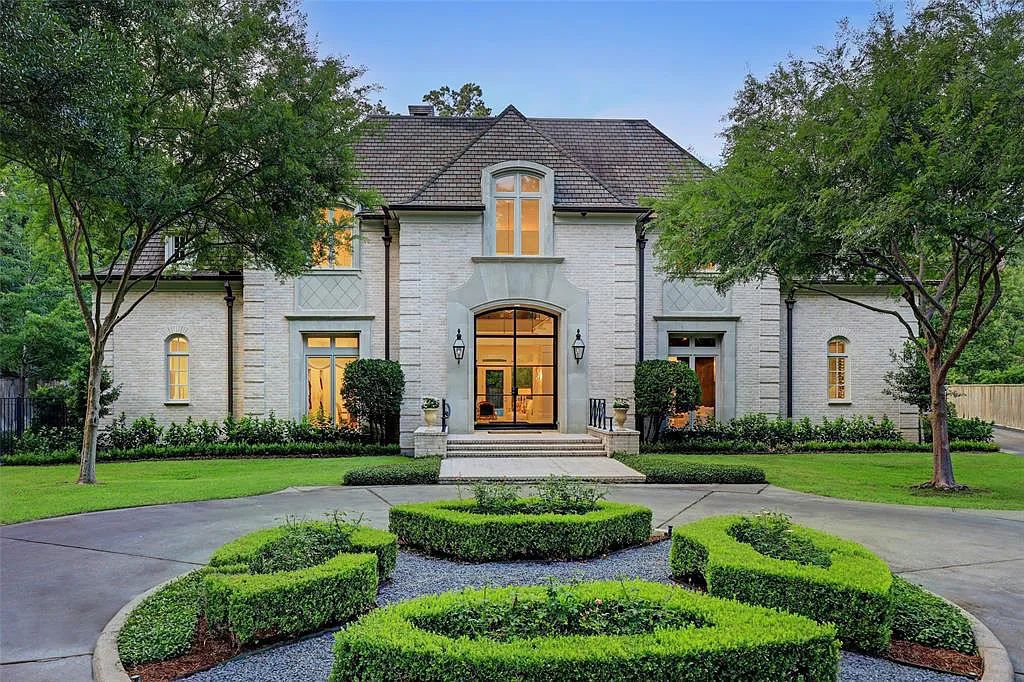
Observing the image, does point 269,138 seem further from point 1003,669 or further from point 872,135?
Answer: point 1003,669

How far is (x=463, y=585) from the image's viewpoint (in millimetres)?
5875

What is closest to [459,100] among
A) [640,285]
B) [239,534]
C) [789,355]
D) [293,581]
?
[640,285]

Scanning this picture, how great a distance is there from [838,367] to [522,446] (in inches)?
429

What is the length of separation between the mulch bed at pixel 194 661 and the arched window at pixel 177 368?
15394mm

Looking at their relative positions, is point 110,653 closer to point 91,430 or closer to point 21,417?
point 91,430

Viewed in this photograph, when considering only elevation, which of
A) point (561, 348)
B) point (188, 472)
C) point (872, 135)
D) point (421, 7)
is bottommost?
point (188, 472)

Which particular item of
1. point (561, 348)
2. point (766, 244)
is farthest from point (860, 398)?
point (766, 244)

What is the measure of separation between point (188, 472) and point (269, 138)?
779 cm

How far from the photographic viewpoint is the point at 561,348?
57.4 ft

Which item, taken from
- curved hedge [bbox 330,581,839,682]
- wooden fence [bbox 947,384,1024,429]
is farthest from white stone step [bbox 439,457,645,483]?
wooden fence [bbox 947,384,1024,429]

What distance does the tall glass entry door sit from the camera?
1842cm

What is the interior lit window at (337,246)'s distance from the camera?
1471cm

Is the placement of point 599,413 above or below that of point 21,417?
above

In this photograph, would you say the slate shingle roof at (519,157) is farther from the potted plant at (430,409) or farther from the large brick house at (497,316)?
the potted plant at (430,409)
